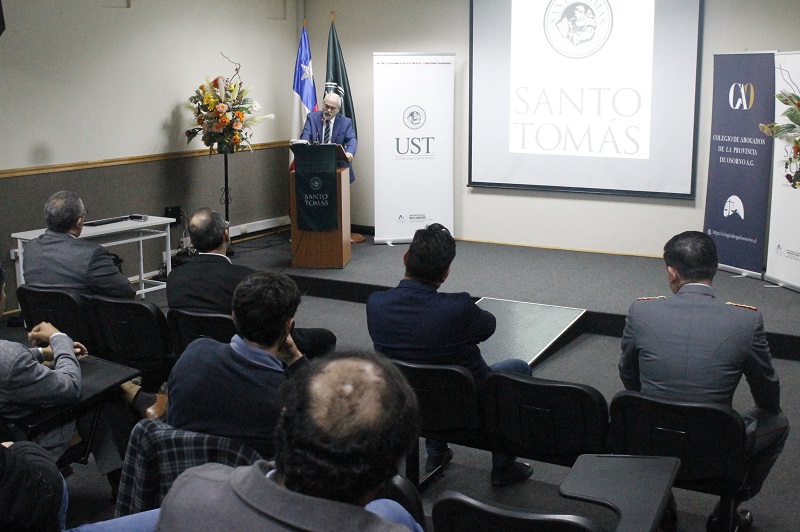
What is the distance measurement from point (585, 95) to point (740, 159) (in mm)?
1465

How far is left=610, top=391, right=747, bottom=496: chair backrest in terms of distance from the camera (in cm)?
269

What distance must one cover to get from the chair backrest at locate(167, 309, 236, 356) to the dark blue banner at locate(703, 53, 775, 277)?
4.36 metres

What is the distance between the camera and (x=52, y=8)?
624cm

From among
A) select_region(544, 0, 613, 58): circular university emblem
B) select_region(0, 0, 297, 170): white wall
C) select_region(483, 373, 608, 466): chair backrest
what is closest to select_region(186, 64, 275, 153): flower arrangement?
select_region(0, 0, 297, 170): white wall

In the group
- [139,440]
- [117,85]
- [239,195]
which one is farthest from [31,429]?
[239,195]

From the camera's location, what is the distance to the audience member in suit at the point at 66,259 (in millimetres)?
4137

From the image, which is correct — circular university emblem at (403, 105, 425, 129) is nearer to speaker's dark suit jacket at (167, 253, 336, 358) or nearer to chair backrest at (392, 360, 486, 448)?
speaker's dark suit jacket at (167, 253, 336, 358)

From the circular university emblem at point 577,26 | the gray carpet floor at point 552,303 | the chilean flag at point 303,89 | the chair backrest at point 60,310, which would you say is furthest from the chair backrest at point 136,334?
the circular university emblem at point 577,26

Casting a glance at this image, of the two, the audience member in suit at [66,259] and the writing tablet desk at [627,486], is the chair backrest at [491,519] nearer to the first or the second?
the writing tablet desk at [627,486]

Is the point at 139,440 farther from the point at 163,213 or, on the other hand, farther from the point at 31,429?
the point at 163,213

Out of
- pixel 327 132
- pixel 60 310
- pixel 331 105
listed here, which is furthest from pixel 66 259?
pixel 327 132

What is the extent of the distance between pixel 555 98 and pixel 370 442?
6.62 meters

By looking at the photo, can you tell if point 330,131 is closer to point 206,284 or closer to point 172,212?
point 172,212

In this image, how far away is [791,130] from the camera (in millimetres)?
5645
